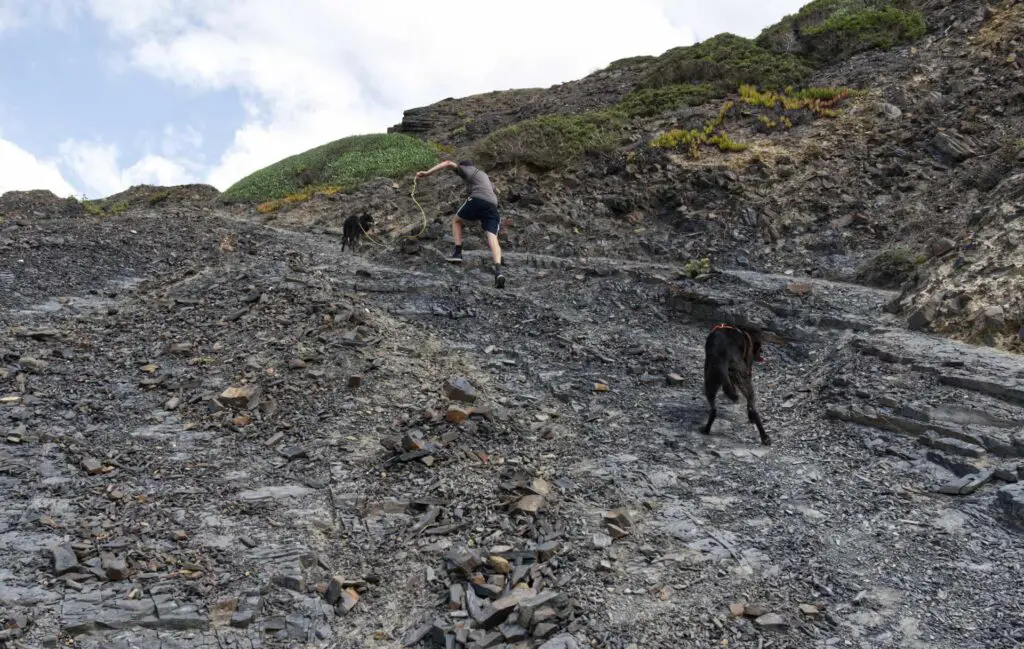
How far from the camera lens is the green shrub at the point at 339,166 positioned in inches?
849

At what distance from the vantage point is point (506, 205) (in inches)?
597

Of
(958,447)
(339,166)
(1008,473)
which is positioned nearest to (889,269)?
Result: (958,447)

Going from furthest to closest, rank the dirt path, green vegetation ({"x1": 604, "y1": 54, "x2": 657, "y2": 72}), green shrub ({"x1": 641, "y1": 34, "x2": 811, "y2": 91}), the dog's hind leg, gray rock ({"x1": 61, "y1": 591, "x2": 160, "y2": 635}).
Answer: green vegetation ({"x1": 604, "y1": 54, "x2": 657, "y2": 72}), green shrub ({"x1": 641, "y1": 34, "x2": 811, "y2": 91}), the dog's hind leg, the dirt path, gray rock ({"x1": 61, "y1": 591, "x2": 160, "y2": 635})

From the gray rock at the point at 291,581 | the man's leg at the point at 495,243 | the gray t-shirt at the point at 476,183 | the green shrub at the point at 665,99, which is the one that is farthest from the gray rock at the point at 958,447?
the green shrub at the point at 665,99

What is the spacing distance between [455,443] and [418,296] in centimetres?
448

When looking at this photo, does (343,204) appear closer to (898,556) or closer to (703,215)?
(703,215)

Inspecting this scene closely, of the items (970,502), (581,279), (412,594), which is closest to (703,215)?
(581,279)

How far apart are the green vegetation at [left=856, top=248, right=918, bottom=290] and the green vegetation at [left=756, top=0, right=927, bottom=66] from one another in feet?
33.3

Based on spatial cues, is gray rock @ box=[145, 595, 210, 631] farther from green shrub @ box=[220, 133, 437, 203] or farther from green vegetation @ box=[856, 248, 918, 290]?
green shrub @ box=[220, 133, 437, 203]

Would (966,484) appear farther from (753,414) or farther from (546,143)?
(546,143)

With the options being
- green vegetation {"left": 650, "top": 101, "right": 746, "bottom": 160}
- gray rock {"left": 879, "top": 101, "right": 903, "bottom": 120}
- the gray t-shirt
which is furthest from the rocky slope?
the gray t-shirt

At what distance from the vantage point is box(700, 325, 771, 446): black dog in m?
6.99

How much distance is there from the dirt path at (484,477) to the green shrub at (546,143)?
22.4ft

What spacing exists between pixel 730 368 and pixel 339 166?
1889 cm
